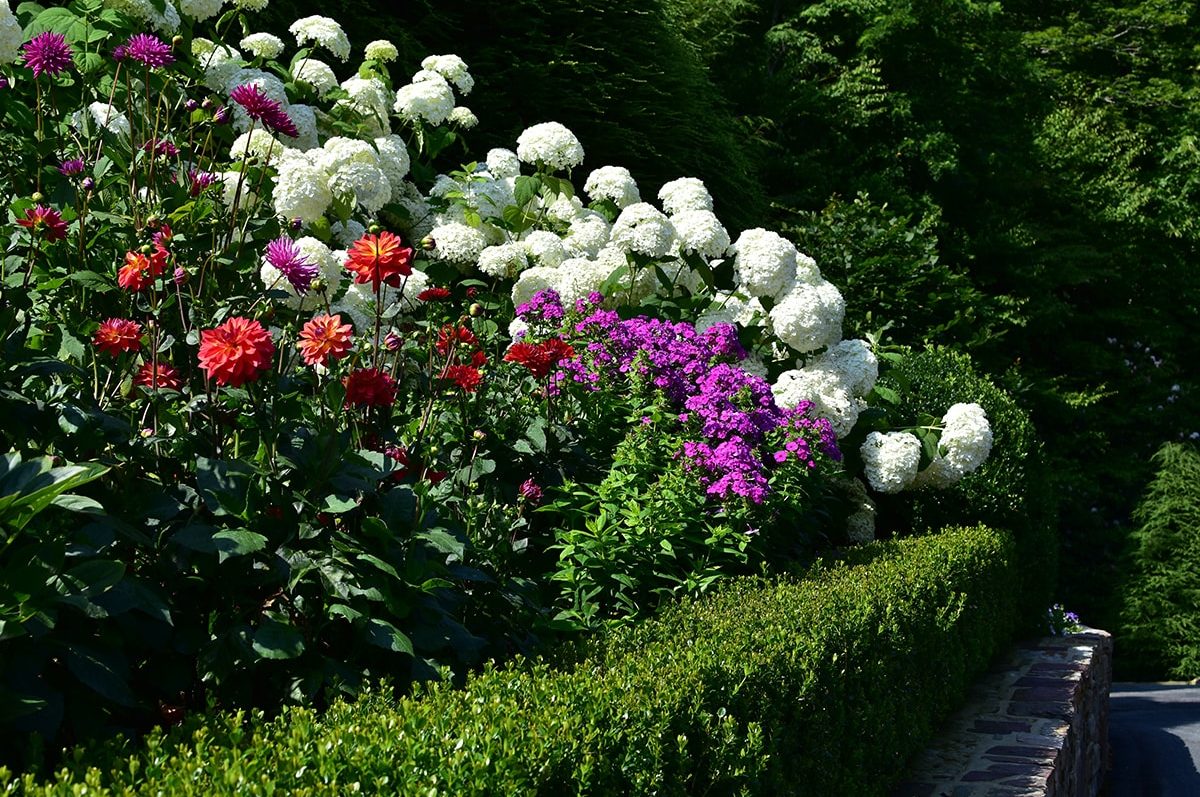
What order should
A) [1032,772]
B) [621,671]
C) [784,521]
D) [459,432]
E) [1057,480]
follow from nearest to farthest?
[621,671] < [459,432] < [1032,772] < [784,521] < [1057,480]

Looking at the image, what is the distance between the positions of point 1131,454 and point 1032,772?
1102 centimetres

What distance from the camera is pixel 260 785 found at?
1.74 meters

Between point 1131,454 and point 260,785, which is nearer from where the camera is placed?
point 260,785

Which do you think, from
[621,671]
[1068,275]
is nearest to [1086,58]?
[1068,275]

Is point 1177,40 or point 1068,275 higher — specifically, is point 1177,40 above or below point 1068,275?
above

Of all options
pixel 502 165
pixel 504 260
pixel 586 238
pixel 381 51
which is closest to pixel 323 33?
pixel 381 51

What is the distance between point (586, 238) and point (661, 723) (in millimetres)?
3856

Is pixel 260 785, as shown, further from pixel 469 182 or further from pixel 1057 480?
pixel 1057 480

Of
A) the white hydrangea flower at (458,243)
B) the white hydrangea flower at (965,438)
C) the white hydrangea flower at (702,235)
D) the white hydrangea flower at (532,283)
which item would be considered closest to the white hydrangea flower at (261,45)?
the white hydrangea flower at (458,243)

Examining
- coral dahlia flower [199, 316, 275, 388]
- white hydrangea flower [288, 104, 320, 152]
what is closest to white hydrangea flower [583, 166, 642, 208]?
white hydrangea flower [288, 104, 320, 152]

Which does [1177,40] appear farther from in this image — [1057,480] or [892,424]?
[892,424]

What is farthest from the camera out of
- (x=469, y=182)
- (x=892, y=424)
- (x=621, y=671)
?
(x=892, y=424)

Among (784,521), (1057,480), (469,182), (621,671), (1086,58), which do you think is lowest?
(1057,480)

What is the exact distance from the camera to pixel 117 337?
8.68 feet
